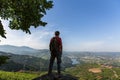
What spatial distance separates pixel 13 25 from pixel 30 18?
7.82ft

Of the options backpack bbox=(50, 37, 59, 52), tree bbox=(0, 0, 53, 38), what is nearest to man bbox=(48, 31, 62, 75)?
backpack bbox=(50, 37, 59, 52)

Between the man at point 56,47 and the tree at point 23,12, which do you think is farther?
the tree at point 23,12

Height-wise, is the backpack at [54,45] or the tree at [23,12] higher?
the tree at [23,12]

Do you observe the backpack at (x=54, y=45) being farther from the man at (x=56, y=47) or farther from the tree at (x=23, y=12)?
the tree at (x=23, y=12)

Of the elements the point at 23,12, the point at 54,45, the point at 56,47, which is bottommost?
the point at 56,47

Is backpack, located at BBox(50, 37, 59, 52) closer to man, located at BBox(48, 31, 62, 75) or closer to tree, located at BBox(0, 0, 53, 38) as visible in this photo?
man, located at BBox(48, 31, 62, 75)

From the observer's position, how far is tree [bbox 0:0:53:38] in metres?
21.1

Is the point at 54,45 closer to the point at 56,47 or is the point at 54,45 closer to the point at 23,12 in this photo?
the point at 56,47

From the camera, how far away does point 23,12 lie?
71.0 feet

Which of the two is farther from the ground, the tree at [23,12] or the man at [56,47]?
the tree at [23,12]

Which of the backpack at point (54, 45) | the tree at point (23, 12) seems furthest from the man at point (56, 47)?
the tree at point (23, 12)

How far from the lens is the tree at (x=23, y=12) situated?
69.3 ft

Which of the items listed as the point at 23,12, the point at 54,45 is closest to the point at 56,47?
the point at 54,45

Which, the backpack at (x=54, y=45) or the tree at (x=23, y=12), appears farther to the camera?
the tree at (x=23, y=12)
